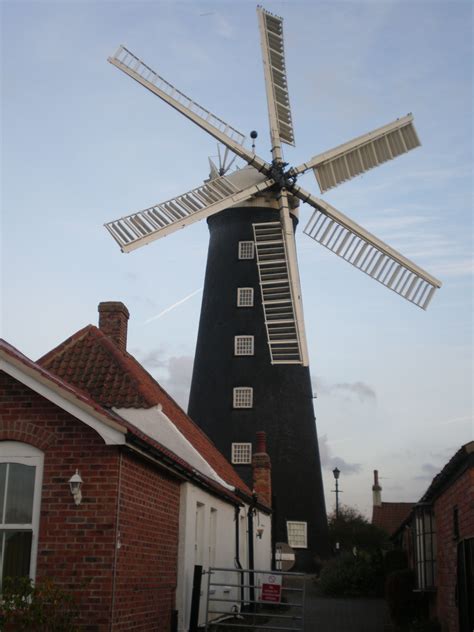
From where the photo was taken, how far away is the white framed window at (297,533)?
3095cm

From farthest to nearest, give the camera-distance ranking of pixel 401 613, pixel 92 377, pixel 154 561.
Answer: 1. pixel 401 613
2. pixel 92 377
3. pixel 154 561

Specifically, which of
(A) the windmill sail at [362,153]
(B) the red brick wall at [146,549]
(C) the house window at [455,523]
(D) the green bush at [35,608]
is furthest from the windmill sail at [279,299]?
(D) the green bush at [35,608]

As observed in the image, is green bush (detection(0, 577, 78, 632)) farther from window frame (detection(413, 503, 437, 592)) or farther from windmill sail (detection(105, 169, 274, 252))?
windmill sail (detection(105, 169, 274, 252))

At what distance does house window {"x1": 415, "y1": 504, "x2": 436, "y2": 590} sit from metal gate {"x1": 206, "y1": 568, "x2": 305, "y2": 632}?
2.63 m

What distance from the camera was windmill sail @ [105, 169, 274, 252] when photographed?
21891 millimetres

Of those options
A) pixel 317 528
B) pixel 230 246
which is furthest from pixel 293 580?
pixel 230 246

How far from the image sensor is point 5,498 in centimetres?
1085

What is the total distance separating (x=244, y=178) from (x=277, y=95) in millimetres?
3026

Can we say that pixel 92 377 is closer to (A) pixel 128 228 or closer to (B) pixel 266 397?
(A) pixel 128 228

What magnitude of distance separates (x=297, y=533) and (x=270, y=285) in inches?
394

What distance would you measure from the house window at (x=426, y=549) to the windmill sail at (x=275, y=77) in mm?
14095

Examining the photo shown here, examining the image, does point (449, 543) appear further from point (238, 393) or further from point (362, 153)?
point (238, 393)

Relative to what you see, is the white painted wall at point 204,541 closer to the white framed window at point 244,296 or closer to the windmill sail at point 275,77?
the white framed window at point 244,296

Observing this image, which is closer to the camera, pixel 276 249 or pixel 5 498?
pixel 5 498
